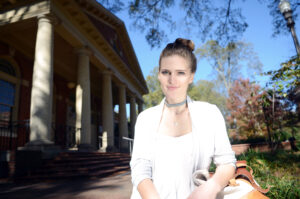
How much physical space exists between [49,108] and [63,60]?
755 cm

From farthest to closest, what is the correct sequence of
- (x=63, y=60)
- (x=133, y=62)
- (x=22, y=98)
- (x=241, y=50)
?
(x=241, y=50) → (x=133, y=62) → (x=63, y=60) → (x=22, y=98)

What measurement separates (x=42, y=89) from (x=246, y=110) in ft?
57.6

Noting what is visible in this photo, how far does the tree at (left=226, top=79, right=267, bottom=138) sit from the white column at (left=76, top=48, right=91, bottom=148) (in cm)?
1200

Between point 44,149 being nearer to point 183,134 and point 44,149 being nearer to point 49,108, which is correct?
point 49,108

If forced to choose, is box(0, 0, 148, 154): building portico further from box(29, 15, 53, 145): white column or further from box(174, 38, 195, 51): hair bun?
box(174, 38, 195, 51): hair bun

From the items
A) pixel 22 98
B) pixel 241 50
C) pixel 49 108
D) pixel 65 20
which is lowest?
pixel 49 108

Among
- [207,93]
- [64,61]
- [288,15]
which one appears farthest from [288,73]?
[207,93]

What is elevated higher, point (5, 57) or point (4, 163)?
point (5, 57)

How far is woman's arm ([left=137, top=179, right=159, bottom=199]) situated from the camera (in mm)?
1052

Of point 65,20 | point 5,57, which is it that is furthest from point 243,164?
point 5,57

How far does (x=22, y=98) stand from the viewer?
498 inches

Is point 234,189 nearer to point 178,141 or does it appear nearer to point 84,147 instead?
point 178,141

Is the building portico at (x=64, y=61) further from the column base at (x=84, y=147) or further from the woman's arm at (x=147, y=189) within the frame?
the woman's arm at (x=147, y=189)

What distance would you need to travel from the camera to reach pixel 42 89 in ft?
26.4
